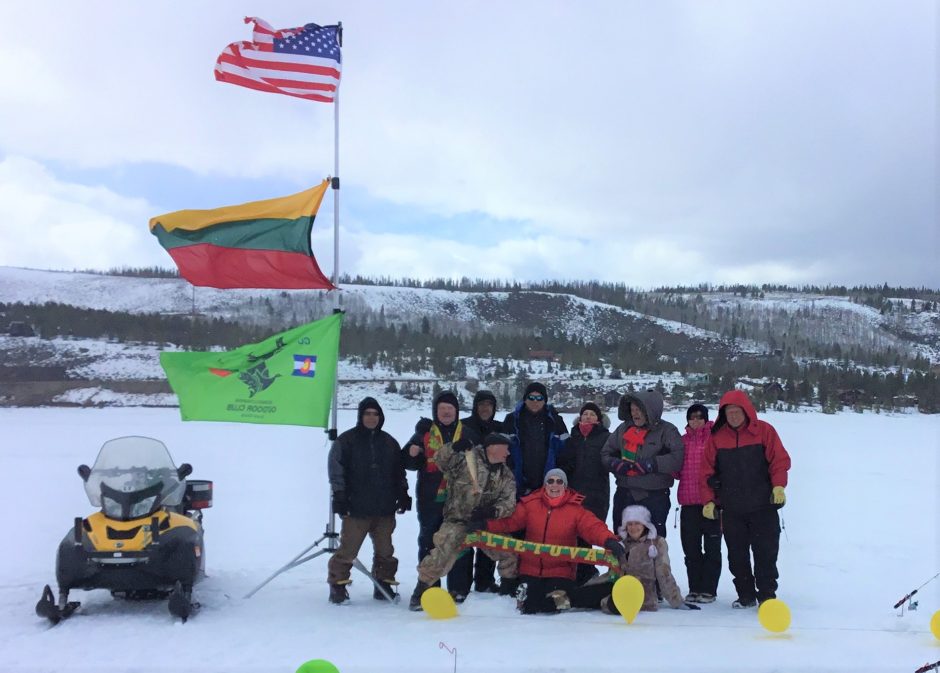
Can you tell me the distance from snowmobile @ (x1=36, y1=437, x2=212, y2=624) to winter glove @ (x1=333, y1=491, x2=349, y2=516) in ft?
3.43

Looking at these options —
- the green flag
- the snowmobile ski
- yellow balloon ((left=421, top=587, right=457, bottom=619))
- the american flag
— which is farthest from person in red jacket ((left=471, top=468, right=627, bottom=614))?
the american flag

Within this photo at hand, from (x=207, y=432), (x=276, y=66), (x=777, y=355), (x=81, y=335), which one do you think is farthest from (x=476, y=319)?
(x=276, y=66)

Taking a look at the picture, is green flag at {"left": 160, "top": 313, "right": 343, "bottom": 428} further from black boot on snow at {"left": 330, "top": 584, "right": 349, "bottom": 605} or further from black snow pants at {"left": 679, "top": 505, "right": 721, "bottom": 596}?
black snow pants at {"left": 679, "top": 505, "right": 721, "bottom": 596}

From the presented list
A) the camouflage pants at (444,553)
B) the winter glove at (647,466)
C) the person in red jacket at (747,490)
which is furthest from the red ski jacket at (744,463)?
the camouflage pants at (444,553)

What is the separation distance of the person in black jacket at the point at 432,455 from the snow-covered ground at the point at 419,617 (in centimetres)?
69

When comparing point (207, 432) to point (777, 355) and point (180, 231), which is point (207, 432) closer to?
point (180, 231)

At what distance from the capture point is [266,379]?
627cm

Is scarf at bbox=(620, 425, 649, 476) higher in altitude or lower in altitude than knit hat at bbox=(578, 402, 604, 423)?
lower

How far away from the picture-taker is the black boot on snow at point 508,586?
609 cm

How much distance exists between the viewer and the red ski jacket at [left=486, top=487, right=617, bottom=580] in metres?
5.77

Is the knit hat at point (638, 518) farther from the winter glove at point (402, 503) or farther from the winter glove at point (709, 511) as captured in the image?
the winter glove at point (402, 503)

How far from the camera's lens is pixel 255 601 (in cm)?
603

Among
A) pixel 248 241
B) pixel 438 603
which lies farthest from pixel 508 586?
pixel 248 241

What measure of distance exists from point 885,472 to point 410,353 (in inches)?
1677
